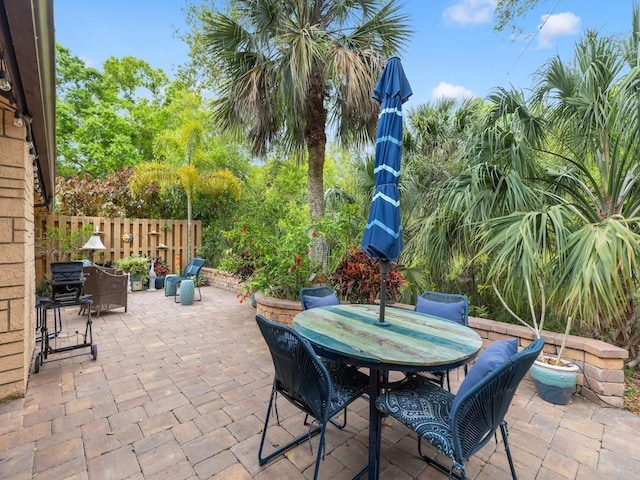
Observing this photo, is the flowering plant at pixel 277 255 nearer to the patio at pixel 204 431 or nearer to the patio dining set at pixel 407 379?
the patio at pixel 204 431

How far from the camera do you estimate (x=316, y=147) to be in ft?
16.9

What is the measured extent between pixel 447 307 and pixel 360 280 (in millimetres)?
1500

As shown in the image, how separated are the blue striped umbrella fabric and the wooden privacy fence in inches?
308

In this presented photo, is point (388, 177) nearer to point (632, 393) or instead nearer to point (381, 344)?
point (381, 344)

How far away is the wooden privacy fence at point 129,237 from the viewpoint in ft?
22.5

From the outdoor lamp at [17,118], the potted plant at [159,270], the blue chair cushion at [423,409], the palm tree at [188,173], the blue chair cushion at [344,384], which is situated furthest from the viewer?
the palm tree at [188,173]

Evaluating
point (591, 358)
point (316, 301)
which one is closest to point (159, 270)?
point (316, 301)

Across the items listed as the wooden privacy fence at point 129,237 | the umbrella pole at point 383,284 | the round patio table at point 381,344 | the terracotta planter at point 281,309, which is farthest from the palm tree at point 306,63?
the wooden privacy fence at point 129,237

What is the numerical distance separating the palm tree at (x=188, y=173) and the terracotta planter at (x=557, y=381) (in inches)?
316

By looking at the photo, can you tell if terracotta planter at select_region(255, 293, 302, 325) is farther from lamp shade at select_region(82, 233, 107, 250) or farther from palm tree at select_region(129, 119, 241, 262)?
palm tree at select_region(129, 119, 241, 262)

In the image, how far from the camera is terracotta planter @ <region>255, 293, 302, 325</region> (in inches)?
169

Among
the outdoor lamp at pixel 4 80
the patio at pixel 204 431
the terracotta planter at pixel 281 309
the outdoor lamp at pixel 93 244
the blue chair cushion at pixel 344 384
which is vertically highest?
the outdoor lamp at pixel 4 80

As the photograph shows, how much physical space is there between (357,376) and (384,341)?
422 mm

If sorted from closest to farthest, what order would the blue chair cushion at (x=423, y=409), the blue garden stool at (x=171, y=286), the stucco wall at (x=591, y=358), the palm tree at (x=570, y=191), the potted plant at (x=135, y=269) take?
the blue chair cushion at (x=423, y=409) → the palm tree at (x=570, y=191) → the stucco wall at (x=591, y=358) → the blue garden stool at (x=171, y=286) → the potted plant at (x=135, y=269)
